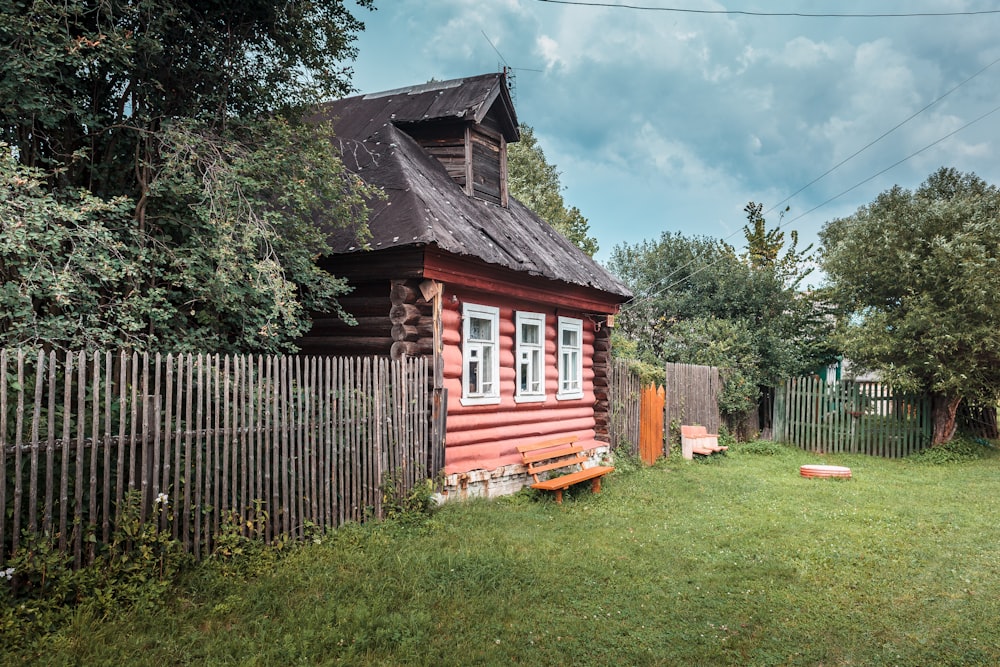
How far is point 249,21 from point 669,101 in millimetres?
91198

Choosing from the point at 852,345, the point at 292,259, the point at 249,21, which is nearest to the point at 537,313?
the point at 292,259

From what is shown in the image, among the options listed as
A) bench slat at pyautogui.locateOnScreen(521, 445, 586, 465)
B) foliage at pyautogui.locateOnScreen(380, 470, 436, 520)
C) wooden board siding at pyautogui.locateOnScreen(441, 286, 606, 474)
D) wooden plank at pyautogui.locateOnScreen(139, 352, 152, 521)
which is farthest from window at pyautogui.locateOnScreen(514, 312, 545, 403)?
wooden plank at pyautogui.locateOnScreen(139, 352, 152, 521)

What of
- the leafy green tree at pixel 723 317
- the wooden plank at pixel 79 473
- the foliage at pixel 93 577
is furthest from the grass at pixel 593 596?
the leafy green tree at pixel 723 317

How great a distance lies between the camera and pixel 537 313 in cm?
1263

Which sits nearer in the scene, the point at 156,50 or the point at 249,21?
the point at 156,50

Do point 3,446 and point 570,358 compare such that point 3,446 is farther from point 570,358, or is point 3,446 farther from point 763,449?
point 763,449

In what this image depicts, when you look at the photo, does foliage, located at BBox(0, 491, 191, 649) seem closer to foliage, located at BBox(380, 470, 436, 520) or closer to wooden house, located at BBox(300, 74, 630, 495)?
foliage, located at BBox(380, 470, 436, 520)

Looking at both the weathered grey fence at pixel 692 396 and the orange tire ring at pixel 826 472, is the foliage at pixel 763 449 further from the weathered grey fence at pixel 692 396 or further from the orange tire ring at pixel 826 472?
the orange tire ring at pixel 826 472

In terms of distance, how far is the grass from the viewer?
5051 mm

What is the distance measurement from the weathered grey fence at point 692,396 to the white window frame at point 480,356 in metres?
6.53

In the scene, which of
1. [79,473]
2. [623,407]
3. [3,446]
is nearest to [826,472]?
[623,407]

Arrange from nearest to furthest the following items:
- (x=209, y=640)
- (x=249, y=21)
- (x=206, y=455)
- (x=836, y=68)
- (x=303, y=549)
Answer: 1. (x=209, y=640)
2. (x=206, y=455)
3. (x=303, y=549)
4. (x=249, y=21)
5. (x=836, y=68)

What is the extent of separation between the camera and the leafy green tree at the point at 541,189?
28.7 m

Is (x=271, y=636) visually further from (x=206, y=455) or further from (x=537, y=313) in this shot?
(x=537, y=313)
